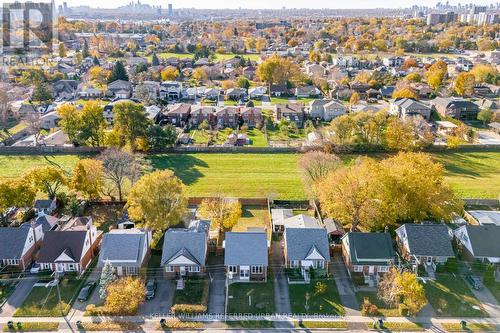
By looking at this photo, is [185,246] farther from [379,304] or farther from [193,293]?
[379,304]

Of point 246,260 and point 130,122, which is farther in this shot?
point 130,122

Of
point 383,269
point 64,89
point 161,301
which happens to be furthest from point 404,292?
point 64,89

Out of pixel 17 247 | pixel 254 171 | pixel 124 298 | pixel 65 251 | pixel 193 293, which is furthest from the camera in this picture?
pixel 254 171

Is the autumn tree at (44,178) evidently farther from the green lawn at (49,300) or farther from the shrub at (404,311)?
the shrub at (404,311)

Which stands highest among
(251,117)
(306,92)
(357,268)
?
(306,92)

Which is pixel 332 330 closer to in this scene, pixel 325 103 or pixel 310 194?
pixel 310 194

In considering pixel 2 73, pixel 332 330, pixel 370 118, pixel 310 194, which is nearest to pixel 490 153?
pixel 370 118

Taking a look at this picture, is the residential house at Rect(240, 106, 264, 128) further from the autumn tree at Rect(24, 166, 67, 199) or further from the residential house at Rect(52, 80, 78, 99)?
the residential house at Rect(52, 80, 78, 99)
